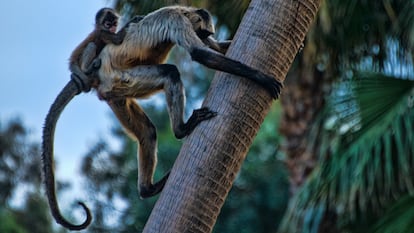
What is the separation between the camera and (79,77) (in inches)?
234

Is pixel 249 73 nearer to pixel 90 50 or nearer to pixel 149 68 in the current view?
pixel 149 68

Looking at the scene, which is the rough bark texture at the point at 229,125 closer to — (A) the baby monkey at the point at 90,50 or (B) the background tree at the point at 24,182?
(A) the baby monkey at the point at 90,50

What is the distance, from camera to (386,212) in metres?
7.23

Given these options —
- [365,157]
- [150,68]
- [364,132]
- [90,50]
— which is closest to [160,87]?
[150,68]

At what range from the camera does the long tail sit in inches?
212

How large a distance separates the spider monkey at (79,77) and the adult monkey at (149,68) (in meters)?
0.05

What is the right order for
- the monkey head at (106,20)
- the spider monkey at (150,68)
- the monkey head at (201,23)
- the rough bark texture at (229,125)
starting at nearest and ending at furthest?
the rough bark texture at (229,125) → the spider monkey at (150,68) → the monkey head at (201,23) → the monkey head at (106,20)

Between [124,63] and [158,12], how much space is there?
401 millimetres

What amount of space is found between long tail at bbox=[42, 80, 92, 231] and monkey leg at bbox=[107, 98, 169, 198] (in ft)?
1.01

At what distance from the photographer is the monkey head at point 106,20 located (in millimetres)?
6379

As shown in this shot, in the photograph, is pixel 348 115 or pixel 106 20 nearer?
pixel 106 20

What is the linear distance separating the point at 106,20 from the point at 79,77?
69 cm

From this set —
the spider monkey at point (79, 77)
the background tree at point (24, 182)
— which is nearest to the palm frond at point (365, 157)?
the spider monkey at point (79, 77)

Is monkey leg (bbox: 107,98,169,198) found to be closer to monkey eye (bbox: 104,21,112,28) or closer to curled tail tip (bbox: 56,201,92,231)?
monkey eye (bbox: 104,21,112,28)
